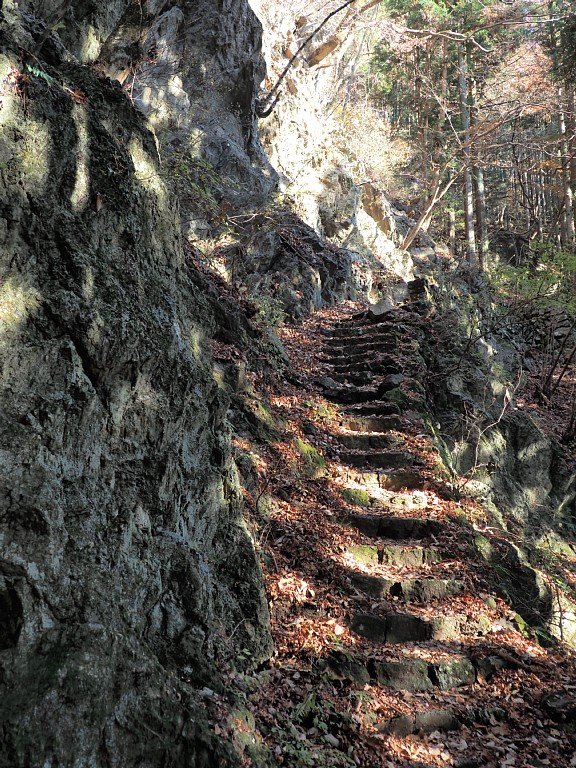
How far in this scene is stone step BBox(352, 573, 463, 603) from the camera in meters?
5.63

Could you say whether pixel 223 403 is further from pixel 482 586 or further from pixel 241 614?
pixel 482 586

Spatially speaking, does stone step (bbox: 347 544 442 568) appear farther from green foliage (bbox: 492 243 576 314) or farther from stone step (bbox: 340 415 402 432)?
green foliage (bbox: 492 243 576 314)

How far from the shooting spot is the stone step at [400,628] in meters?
5.18

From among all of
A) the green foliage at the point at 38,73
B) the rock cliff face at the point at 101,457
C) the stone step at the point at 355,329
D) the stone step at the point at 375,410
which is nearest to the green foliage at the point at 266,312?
the stone step at the point at 355,329

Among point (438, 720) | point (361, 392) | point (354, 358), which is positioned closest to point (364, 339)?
point (354, 358)

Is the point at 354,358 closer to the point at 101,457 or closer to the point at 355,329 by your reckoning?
the point at 355,329

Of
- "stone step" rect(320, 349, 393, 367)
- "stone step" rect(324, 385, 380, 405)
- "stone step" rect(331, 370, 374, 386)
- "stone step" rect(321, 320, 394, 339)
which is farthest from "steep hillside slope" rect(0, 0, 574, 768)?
"stone step" rect(321, 320, 394, 339)

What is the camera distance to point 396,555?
617 cm

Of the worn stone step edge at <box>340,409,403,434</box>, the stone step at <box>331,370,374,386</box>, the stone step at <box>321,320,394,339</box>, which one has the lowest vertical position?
the worn stone step edge at <box>340,409,403,434</box>

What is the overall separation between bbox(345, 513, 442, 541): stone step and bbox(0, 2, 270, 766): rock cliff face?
2238mm

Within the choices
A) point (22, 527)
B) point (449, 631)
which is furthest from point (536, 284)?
point (22, 527)

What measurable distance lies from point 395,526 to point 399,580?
918mm

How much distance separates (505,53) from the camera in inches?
857

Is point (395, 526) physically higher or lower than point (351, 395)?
lower
